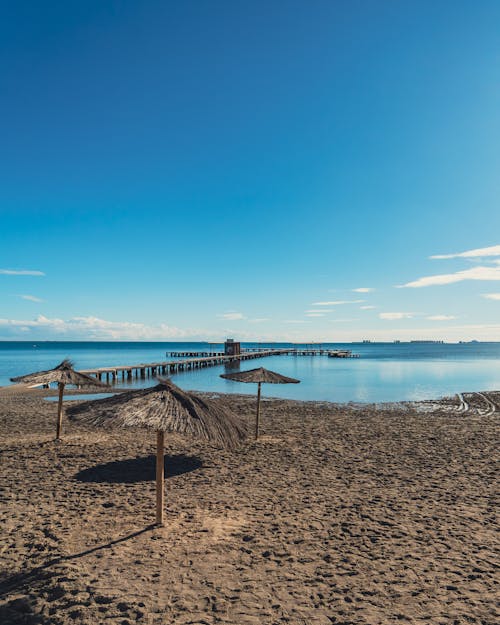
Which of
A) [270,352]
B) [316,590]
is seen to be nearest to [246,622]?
[316,590]

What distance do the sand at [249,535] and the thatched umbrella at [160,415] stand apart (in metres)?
1.22

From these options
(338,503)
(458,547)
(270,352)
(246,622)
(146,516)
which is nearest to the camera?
(246,622)

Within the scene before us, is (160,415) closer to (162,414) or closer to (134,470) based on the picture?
(162,414)

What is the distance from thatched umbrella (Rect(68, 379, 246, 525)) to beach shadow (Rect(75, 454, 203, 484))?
2096mm

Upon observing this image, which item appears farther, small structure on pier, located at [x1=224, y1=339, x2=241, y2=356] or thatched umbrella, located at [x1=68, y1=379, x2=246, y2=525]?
small structure on pier, located at [x1=224, y1=339, x2=241, y2=356]

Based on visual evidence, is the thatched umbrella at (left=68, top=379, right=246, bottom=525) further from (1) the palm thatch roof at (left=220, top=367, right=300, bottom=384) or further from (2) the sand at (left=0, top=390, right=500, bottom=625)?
(1) the palm thatch roof at (left=220, top=367, right=300, bottom=384)

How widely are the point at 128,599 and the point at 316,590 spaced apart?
2.18 metres

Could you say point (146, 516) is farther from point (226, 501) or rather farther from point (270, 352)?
point (270, 352)

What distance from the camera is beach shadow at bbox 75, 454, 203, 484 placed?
9.05 m

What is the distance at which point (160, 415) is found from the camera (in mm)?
6734

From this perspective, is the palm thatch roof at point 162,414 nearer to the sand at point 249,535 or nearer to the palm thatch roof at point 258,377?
the sand at point 249,535

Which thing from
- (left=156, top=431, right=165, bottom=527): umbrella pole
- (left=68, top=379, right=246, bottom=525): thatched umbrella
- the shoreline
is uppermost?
(left=68, top=379, right=246, bottom=525): thatched umbrella

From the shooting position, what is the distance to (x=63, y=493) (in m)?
8.09

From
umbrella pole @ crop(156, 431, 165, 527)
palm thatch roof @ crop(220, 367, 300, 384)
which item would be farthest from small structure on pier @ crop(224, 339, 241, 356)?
umbrella pole @ crop(156, 431, 165, 527)
